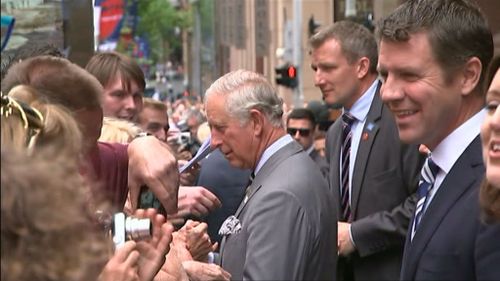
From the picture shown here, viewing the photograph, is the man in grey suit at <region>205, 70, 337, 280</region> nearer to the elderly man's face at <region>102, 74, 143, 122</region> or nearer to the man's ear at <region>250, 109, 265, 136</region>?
the man's ear at <region>250, 109, 265, 136</region>

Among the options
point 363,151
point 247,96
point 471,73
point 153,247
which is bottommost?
point 363,151

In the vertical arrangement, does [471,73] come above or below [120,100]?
above

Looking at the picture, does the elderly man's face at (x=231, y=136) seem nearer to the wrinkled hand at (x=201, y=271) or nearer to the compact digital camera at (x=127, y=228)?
the wrinkled hand at (x=201, y=271)

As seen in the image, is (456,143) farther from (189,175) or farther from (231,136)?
(189,175)

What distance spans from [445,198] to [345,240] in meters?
2.47

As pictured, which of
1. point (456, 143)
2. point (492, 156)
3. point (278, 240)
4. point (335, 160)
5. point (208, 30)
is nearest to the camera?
point (492, 156)

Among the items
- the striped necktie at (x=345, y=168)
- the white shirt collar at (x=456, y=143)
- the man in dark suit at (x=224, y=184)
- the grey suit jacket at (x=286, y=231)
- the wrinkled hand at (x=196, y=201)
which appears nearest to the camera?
the white shirt collar at (x=456, y=143)

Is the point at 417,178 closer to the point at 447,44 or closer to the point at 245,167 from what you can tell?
the point at 245,167

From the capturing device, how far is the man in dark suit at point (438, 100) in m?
3.90

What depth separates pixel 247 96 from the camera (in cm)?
521

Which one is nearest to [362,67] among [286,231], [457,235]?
[286,231]

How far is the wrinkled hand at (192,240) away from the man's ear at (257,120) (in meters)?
0.61

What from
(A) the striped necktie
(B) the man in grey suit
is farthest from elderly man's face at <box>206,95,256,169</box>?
(A) the striped necktie

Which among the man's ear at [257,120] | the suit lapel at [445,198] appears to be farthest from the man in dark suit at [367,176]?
the suit lapel at [445,198]
